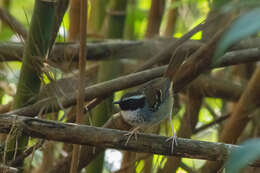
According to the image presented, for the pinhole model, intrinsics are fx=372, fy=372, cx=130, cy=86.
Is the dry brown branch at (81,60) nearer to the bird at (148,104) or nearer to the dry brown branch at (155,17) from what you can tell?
the bird at (148,104)

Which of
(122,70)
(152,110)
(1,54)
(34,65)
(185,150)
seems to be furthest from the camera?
(122,70)

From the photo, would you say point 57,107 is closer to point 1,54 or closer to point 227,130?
point 1,54

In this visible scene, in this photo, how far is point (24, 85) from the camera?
95.0 inches

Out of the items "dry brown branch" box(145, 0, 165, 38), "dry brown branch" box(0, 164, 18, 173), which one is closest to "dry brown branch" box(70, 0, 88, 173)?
"dry brown branch" box(0, 164, 18, 173)

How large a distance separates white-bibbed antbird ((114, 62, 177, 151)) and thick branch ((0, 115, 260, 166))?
51cm

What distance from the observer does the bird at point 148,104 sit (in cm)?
257

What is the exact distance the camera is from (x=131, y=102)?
2590 mm

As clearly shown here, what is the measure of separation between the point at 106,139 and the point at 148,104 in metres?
0.79

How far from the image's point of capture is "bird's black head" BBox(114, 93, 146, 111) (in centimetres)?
258

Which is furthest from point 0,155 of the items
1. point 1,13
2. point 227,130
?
point 227,130

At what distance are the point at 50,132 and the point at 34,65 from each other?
639 mm

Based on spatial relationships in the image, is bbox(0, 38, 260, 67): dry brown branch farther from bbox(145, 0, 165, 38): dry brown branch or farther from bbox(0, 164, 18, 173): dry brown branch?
bbox(0, 164, 18, 173): dry brown branch

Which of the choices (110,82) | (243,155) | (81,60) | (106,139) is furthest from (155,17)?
(243,155)

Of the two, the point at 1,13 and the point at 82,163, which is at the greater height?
the point at 1,13
